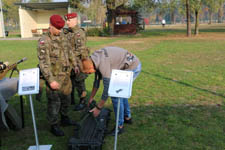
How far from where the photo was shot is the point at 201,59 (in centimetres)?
1080

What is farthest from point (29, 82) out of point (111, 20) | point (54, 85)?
point (111, 20)

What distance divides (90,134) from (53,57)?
130 centimetres

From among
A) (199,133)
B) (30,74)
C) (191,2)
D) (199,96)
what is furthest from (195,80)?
(191,2)

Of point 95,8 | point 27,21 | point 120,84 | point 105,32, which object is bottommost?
point 120,84

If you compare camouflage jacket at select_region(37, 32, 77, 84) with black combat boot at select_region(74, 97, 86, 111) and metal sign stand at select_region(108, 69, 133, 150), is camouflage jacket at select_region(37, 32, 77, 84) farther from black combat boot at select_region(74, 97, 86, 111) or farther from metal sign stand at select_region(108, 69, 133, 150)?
black combat boot at select_region(74, 97, 86, 111)

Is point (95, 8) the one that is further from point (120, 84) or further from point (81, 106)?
point (120, 84)

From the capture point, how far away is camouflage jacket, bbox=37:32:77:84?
3.61m

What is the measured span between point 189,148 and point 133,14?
87.6 feet

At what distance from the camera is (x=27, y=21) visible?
1235 inches

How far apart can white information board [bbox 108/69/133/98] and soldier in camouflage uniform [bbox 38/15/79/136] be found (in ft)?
3.77

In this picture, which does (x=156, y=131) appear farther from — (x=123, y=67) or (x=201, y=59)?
(x=201, y=59)

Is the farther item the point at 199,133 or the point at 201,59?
the point at 201,59

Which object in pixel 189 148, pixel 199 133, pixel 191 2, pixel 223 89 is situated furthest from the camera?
pixel 191 2

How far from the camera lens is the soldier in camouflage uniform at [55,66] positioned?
3.61 m
